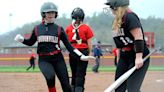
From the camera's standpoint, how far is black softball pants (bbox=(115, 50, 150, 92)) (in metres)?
6.54

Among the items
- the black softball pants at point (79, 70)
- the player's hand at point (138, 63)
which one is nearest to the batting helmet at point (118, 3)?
the player's hand at point (138, 63)

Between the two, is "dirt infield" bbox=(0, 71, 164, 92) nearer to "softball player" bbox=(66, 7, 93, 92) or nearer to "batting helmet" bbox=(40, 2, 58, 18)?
"softball player" bbox=(66, 7, 93, 92)

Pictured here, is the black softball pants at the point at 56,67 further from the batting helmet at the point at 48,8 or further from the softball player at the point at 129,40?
the softball player at the point at 129,40

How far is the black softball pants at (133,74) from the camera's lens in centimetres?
654

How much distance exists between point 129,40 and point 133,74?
0.51 metres

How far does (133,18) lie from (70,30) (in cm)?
414

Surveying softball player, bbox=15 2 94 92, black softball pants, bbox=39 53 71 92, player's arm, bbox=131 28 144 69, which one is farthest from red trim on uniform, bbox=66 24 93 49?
player's arm, bbox=131 28 144 69

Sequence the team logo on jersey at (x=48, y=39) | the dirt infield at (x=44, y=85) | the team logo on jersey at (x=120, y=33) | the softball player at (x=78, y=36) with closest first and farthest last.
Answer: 1. the team logo on jersey at (x=120, y=33)
2. the team logo on jersey at (x=48, y=39)
3. the softball player at (x=78, y=36)
4. the dirt infield at (x=44, y=85)

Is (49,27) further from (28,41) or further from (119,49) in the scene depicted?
(119,49)

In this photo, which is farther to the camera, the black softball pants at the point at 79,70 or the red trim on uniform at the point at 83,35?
the red trim on uniform at the point at 83,35

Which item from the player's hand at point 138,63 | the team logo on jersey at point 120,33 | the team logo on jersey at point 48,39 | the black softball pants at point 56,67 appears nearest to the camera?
the player's hand at point 138,63

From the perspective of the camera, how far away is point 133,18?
6.46 meters

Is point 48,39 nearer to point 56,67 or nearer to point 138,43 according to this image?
point 56,67

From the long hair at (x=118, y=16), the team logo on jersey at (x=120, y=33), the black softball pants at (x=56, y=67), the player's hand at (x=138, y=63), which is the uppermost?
the long hair at (x=118, y=16)
